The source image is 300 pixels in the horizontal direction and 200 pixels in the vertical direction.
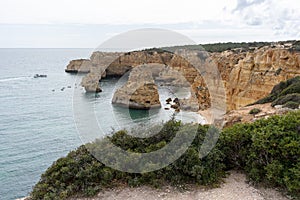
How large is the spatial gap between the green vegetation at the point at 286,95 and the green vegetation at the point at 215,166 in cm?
868

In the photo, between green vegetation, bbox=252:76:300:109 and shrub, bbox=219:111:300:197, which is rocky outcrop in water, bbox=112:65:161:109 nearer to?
green vegetation, bbox=252:76:300:109

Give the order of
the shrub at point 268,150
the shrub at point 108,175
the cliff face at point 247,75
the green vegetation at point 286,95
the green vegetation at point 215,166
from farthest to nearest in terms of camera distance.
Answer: the cliff face at point 247,75 < the green vegetation at point 286,95 < the shrub at point 108,175 < the green vegetation at point 215,166 < the shrub at point 268,150

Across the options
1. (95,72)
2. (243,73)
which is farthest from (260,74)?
(95,72)

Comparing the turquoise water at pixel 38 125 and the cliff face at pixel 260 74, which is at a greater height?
the cliff face at pixel 260 74

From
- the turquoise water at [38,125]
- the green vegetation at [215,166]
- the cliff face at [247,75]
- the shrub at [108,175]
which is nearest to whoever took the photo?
the green vegetation at [215,166]

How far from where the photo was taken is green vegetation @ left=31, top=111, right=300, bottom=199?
7500mm

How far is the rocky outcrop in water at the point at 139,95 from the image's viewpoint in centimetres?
4141

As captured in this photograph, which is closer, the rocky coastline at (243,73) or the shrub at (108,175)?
the shrub at (108,175)

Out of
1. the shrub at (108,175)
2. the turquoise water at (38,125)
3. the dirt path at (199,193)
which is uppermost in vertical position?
the shrub at (108,175)

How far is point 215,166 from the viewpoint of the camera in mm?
8453

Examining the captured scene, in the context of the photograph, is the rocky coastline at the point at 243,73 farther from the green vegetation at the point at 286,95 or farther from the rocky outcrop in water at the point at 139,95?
the rocky outcrop in water at the point at 139,95

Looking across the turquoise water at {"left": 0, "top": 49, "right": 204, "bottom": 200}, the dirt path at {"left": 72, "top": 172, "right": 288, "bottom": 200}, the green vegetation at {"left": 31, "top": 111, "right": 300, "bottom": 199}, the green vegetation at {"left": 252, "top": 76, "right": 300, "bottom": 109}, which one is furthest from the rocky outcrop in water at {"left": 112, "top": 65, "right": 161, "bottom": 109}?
the dirt path at {"left": 72, "top": 172, "right": 288, "bottom": 200}

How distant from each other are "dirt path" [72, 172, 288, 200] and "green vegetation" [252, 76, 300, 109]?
31.6 feet

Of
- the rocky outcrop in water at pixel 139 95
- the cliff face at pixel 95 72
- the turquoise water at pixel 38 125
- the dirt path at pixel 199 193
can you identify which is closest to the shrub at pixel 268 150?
the dirt path at pixel 199 193
